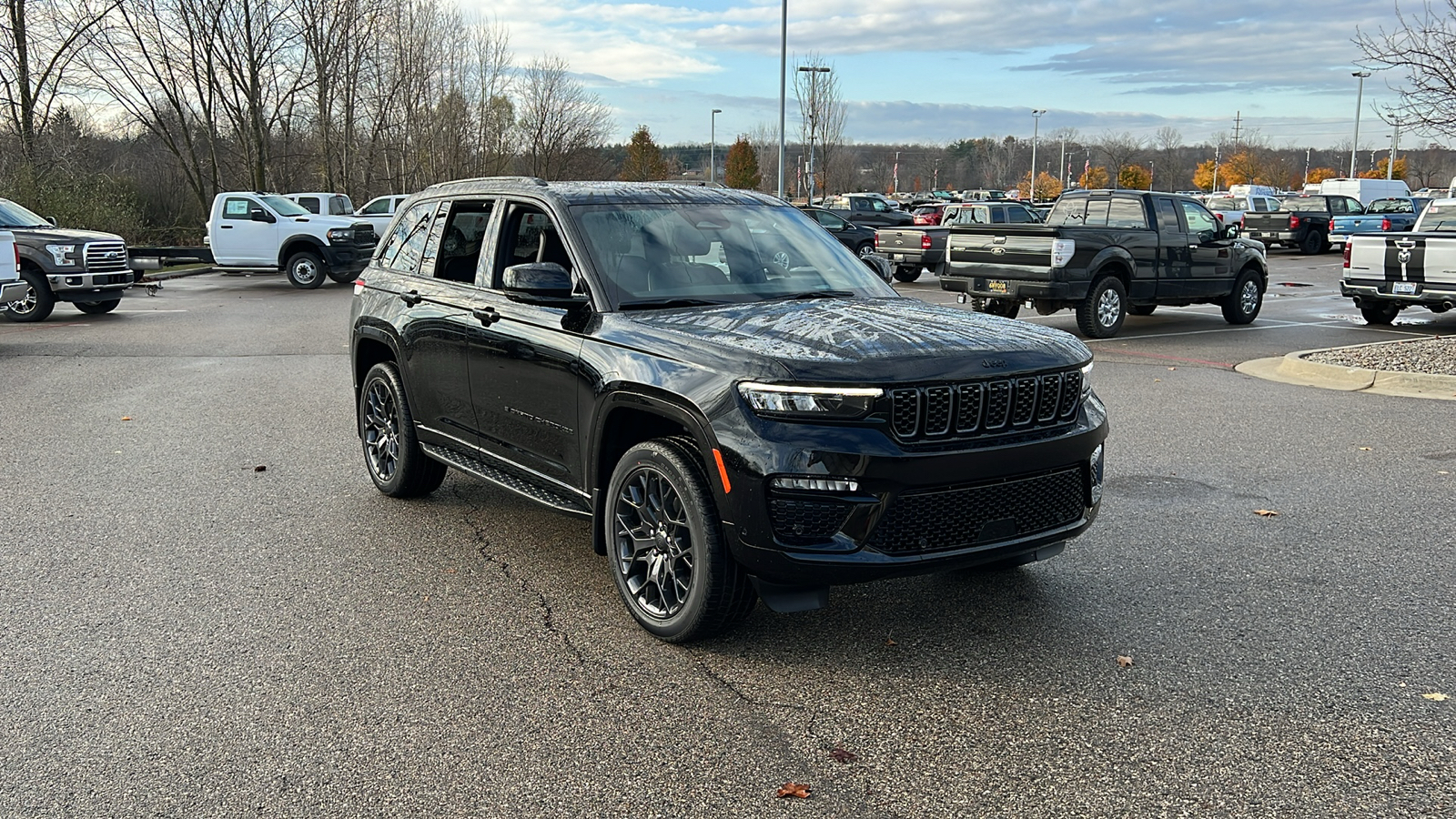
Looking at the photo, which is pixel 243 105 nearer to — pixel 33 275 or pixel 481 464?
pixel 33 275

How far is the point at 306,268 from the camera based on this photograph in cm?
2552

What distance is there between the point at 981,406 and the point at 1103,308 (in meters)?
12.0

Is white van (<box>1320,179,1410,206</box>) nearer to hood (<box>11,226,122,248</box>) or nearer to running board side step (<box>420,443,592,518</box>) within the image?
hood (<box>11,226,122,248</box>)

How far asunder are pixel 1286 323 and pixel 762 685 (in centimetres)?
1550

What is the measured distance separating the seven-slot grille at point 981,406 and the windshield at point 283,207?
24.3m

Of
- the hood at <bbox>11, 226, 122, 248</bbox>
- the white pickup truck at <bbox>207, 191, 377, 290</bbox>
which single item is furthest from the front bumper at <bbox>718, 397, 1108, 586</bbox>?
the white pickup truck at <bbox>207, 191, 377, 290</bbox>

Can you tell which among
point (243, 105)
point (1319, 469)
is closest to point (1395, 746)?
point (1319, 469)

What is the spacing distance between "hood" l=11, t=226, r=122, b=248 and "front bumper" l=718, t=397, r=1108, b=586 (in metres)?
17.4

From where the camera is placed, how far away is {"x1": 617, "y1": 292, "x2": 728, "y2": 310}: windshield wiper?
199 inches

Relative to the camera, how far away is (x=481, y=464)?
5953mm

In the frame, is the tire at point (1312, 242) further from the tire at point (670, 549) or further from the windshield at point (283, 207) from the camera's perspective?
the tire at point (670, 549)

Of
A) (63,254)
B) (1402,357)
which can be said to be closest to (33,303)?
(63,254)

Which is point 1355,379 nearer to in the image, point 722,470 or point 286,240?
point 722,470

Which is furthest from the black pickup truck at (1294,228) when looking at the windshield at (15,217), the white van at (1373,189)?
the windshield at (15,217)
